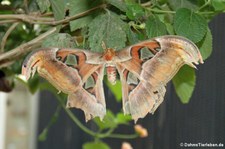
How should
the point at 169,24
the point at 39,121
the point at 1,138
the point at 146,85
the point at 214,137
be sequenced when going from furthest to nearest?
the point at 1,138, the point at 39,121, the point at 214,137, the point at 169,24, the point at 146,85

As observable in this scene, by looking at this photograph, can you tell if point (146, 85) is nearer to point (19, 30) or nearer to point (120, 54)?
point (120, 54)

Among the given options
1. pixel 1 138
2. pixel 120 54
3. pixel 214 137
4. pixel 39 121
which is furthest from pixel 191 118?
pixel 1 138

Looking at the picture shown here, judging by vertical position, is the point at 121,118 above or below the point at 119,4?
below

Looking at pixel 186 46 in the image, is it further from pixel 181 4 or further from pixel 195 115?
pixel 195 115

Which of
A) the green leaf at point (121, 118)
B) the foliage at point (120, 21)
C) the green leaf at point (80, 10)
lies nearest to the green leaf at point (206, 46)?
the foliage at point (120, 21)

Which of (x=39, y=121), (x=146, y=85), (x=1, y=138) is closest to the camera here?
(x=146, y=85)

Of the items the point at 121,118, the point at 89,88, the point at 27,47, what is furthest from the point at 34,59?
the point at 121,118
